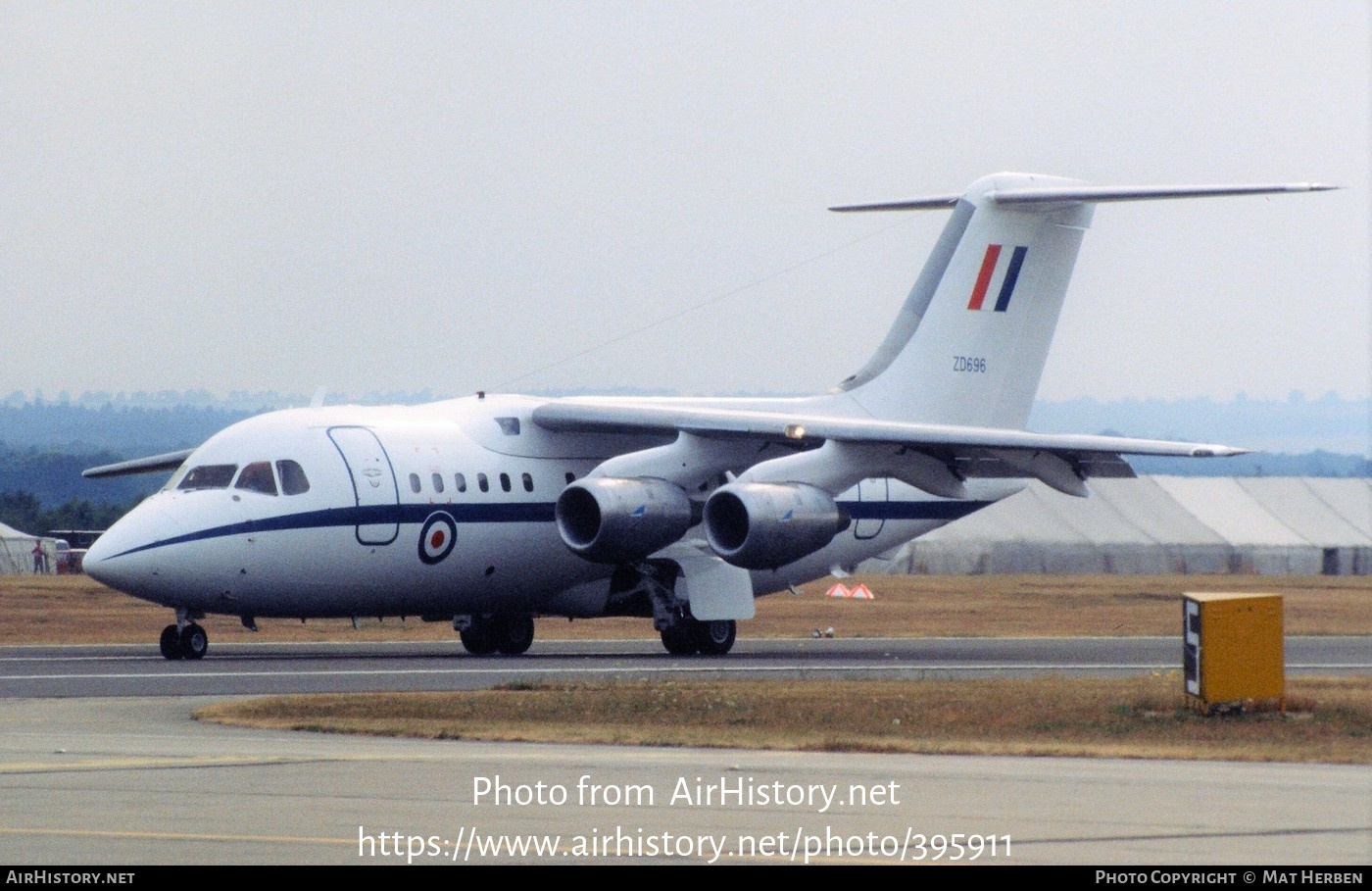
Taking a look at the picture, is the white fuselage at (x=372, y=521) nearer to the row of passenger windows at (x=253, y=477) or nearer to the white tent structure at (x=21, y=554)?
the row of passenger windows at (x=253, y=477)

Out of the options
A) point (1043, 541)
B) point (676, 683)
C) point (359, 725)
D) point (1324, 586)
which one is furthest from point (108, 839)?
point (1043, 541)

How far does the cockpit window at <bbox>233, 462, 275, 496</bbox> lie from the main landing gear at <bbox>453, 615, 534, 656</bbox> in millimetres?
4481

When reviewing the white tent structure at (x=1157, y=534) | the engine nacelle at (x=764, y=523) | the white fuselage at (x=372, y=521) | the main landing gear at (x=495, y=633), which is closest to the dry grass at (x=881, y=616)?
the main landing gear at (x=495, y=633)

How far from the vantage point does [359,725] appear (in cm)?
1700

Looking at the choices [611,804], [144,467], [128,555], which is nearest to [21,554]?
[144,467]

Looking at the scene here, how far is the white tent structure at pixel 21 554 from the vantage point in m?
66.5

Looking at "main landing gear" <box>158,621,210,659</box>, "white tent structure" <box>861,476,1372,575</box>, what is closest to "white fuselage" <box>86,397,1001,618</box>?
"main landing gear" <box>158,621,210,659</box>

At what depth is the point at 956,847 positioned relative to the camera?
32.6 feet

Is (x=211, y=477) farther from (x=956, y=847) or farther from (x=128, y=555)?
(x=956, y=847)

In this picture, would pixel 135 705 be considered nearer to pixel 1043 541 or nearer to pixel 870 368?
pixel 870 368

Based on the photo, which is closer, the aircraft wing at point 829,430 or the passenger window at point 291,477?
the passenger window at point 291,477

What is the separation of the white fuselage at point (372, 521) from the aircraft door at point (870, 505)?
2.86 meters

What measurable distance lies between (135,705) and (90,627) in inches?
736

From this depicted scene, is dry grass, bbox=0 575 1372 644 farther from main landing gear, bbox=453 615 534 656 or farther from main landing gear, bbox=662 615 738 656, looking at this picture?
main landing gear, bbox=662 615 738 656
